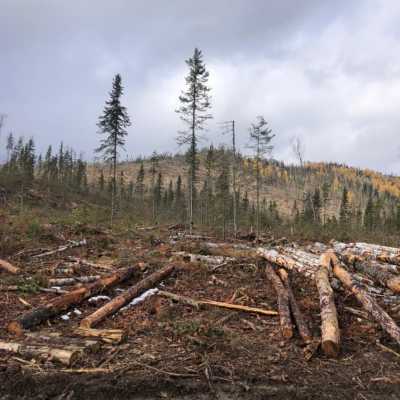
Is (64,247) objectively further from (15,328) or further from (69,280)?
(15,328)

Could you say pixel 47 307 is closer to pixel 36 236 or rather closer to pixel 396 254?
pixel 36 236

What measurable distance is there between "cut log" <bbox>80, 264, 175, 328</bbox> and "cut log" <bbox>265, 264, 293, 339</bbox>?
9.99 ft

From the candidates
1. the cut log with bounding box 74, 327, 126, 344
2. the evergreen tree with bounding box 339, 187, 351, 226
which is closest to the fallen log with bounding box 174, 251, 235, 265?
the cut log with bounding box 74, 327, 126, 344

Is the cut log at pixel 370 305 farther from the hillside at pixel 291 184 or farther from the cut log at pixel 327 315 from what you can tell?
the hillside at pixel 291 184

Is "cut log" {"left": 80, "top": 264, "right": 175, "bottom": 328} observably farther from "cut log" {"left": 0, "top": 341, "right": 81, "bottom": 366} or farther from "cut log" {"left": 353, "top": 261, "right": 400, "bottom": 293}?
"cut log" {"left": 353, "top": 261, "right": 400, "bottom": 293}

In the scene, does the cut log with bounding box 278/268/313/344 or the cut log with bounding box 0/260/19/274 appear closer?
the cut log with bounding box 278/268/313/344

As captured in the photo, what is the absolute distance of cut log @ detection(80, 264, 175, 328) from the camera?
19.1ft

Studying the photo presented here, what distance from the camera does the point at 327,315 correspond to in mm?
5770

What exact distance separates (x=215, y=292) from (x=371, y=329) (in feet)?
12.2

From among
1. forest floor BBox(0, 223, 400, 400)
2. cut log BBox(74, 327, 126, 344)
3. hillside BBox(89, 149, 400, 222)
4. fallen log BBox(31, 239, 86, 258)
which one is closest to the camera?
forest floor BBox(0, 223, 400, 400)

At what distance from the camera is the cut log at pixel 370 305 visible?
216 inches

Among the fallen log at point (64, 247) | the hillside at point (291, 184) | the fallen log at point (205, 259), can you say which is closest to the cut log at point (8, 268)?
the fallen log at point (64, 247)

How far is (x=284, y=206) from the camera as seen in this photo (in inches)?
5138

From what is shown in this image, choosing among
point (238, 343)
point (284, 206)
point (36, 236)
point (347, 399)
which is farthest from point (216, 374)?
point (284, 206)
